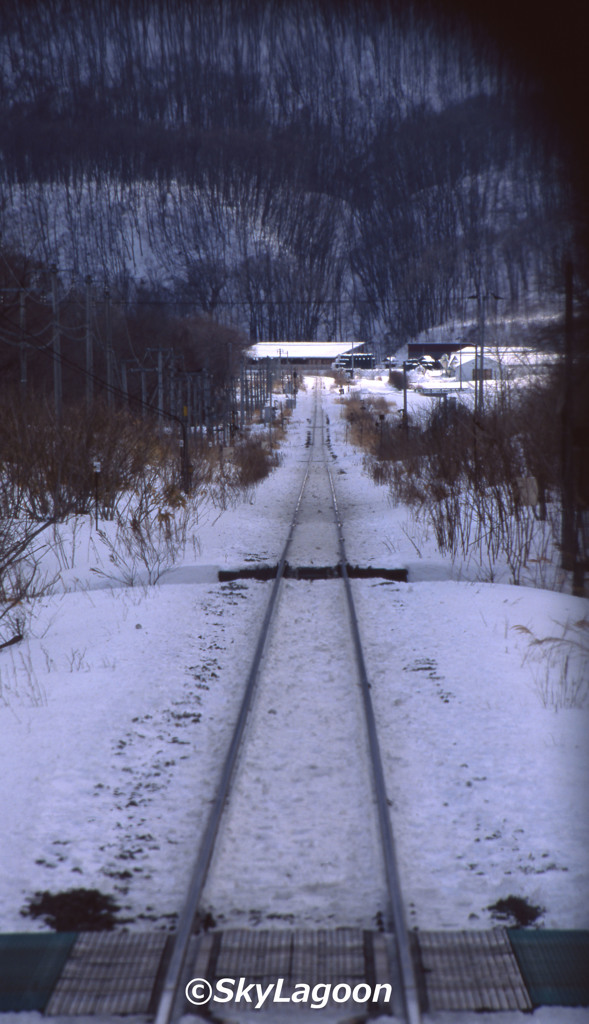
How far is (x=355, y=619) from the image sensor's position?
8.59 m

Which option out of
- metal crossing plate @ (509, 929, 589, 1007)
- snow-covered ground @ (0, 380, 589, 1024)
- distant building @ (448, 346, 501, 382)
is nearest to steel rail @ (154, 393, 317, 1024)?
snow-covered ground @ (0, 380, 589, 1024)

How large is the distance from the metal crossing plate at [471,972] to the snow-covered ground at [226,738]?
9cm

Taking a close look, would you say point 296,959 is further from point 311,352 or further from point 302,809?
point 311,352

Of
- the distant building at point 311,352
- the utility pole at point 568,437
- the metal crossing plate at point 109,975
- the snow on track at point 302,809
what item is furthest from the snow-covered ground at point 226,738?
the distant building at point 311,352

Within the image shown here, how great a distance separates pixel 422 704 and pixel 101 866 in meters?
2.84

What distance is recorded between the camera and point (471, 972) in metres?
3.15

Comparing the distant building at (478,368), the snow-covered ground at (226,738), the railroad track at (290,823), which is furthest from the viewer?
the distant building at (478,368)

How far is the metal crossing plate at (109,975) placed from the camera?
9.79 ft

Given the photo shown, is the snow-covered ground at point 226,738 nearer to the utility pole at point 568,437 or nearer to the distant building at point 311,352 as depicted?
the utility pole at point 568,437

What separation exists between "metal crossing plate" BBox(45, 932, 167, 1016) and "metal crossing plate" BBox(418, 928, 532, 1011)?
1.01 meters

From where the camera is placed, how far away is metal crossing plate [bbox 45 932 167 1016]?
2.98m

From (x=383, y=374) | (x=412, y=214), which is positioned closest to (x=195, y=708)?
(x=412, y=214)

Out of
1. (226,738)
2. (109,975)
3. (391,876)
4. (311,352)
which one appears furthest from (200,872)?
(311,352)

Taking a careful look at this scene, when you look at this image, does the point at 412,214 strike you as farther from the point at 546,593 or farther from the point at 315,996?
the point at 315,996
